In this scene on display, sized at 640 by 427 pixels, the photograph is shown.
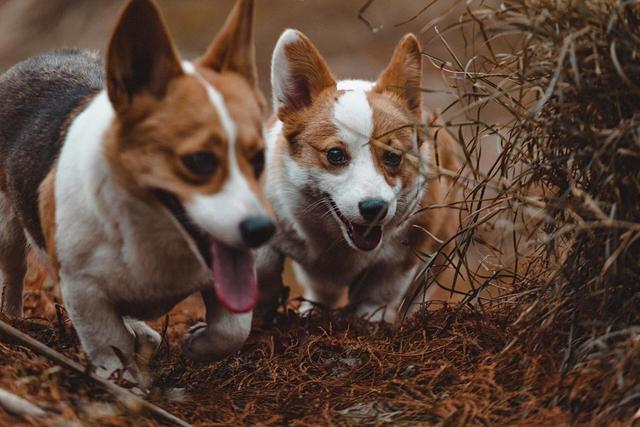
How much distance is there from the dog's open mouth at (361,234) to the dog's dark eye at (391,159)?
307mm

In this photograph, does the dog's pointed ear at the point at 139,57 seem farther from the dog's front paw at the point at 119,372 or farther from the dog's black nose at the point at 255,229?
the dog's front paw at the point at 119,372

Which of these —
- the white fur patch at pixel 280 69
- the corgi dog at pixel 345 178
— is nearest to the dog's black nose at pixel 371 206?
the corgi dog at pixel 345 178

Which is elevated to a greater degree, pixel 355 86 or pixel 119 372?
pixel 355 86

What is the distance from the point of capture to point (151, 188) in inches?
112

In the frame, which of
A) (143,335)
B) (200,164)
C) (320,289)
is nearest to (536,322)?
(200,164)

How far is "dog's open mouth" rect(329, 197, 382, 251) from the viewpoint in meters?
4.28

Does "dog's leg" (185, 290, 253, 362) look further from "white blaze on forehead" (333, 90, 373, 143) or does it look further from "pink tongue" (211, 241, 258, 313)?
"white blaze on forehead" (333, 90, 373, 143)

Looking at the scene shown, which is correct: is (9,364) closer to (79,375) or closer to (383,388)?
(79,375)

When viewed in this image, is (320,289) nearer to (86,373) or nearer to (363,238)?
(363,238)

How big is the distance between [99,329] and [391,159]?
67.5 inches

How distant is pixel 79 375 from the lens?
2.90 metres

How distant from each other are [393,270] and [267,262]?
0.71 metres

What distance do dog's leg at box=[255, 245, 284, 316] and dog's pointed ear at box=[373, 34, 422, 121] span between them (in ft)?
3.36

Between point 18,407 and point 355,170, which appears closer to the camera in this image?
point 18,407
